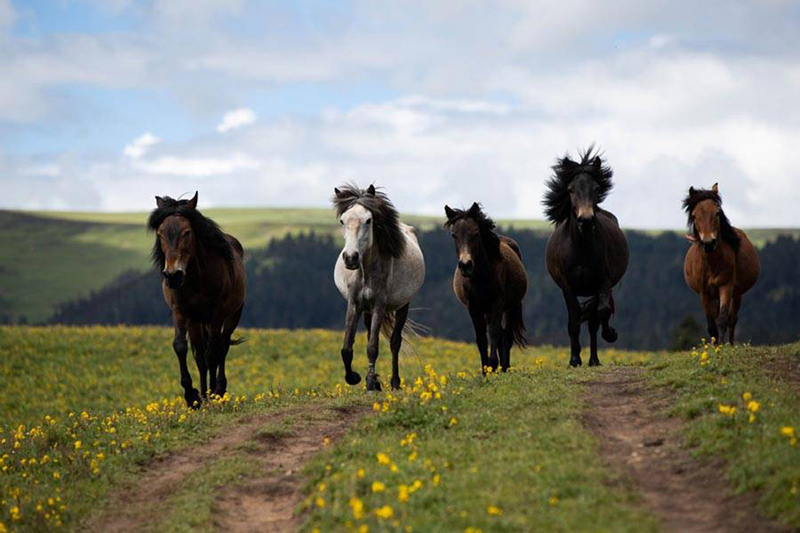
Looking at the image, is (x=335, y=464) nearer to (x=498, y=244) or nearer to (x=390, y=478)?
(x=390, y=478)

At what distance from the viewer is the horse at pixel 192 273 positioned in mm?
15934

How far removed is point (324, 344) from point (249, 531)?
136 feet

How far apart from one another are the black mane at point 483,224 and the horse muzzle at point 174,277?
488cm

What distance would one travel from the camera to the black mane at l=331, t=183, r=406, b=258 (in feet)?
54.3

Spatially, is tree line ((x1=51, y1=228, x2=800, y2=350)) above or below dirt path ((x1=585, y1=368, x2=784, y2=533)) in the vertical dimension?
below

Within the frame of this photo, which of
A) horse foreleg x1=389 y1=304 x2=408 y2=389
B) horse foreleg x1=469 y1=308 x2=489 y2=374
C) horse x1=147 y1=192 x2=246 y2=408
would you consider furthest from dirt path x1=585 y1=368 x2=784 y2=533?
horse x1=147 y1=192 x2=246 y2=408

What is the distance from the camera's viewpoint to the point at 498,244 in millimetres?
18125

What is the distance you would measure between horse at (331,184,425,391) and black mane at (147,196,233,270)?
2200 millimetres

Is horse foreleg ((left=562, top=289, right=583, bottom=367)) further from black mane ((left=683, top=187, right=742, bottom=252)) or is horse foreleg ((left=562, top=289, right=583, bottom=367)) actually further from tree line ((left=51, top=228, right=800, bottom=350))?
tree line ((left=51, top=228, right=800, bottom=350))

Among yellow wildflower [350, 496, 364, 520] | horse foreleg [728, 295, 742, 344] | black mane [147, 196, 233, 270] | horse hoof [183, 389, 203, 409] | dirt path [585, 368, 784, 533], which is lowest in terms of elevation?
horse hoof [183, 389, 203, 409]

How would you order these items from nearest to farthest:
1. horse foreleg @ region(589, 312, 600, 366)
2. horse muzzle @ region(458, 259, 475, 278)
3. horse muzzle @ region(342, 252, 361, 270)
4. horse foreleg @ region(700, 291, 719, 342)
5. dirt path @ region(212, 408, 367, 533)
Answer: dirt path @ region(212, 408, 367, 533) → horse muzzle @ region(342, 252, 361, 270) → horse muzzle @ region(458, 259, 475, 278) → horse foreleg @ region(589, 312, 600, 366) → horse foreleg @ region(700, 291, 719, 342)

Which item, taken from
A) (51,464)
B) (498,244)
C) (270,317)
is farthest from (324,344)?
(270,317)

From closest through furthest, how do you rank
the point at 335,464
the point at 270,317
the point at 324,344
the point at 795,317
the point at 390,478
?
the point at 390,478
the point at 335,464
the point at 324,344
the point at 795,317
the point at 270,317

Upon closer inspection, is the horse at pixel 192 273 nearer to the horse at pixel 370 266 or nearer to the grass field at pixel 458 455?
the grass field at pixel 458 455
